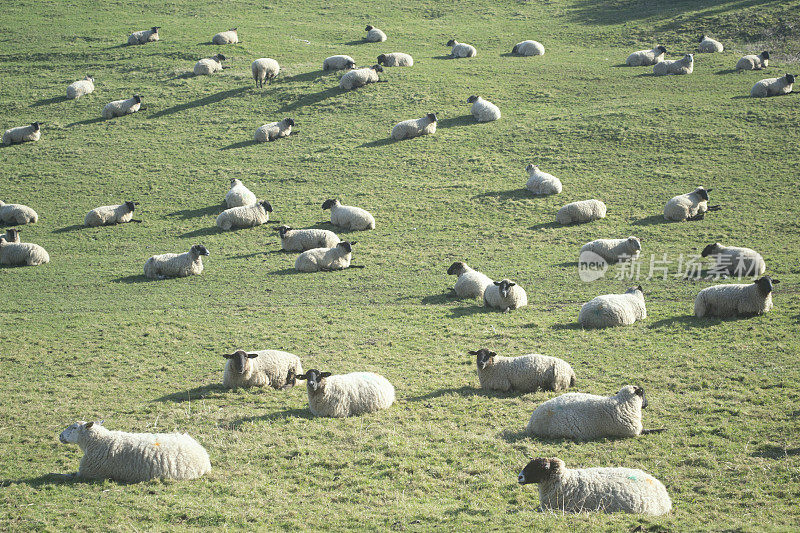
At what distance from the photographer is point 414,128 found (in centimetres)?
3158

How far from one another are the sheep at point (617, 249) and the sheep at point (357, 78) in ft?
62.2

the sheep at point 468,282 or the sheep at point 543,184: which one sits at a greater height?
the sheep at point 543,184

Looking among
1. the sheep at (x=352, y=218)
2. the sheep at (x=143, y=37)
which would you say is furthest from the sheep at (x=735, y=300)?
the sheep at (x=143, y=37)

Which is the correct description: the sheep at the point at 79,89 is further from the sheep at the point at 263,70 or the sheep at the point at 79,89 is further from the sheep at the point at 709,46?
the sheep at the point at 709,46

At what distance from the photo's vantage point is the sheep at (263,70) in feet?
122

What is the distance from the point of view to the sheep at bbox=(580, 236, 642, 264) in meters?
20.7

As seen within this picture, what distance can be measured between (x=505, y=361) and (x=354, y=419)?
9.61ft

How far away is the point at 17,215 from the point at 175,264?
8.25 meters

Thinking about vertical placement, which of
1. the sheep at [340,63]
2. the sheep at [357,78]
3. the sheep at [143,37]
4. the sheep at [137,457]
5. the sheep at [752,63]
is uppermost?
the sheep at [143,37]

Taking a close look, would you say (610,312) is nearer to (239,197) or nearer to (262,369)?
(262,369)

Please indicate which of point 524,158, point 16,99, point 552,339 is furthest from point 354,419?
point 16,99

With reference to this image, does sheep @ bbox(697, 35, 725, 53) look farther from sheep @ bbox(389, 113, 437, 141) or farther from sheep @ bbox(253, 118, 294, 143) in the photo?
sheep @ bbox(253, 118, 294, 143)

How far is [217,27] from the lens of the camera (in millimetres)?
45594

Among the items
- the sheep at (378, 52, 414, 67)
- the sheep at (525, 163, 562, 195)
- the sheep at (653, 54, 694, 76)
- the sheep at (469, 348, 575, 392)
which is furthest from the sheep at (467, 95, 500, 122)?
the sheep at (469, 348, 575, 392)
